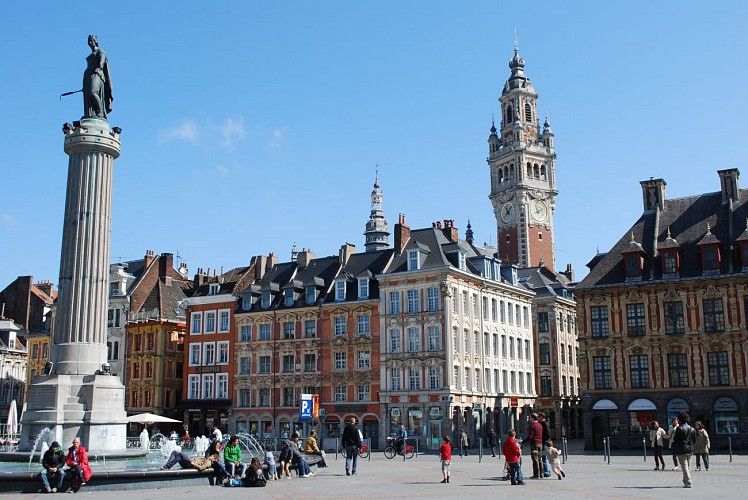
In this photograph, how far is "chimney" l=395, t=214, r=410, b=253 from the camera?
5734 cm

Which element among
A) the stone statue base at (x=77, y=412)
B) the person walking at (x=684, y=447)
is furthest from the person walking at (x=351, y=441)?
the person walking at (x=684, y=447)

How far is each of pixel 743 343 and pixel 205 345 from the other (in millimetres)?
38296

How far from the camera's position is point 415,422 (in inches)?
2085

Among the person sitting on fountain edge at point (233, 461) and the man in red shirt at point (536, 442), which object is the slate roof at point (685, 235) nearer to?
the man in red shirt at point (536, 442)

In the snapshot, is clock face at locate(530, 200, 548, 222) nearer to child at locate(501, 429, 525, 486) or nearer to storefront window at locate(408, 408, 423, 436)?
storefront window at locate(408, 408, 423, 436)

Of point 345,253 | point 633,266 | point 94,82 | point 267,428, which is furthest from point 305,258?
point 94,82

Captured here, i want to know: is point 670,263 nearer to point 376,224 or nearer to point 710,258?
point 710,258

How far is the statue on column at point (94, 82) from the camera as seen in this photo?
2812cm

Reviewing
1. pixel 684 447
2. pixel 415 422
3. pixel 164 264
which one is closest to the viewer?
pixel 684 447

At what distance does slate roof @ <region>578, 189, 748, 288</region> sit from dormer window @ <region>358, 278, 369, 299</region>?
1538 centimetres

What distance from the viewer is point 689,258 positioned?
153 ft

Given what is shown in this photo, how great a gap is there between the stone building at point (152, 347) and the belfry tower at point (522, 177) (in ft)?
148

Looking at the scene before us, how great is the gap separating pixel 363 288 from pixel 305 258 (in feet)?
31.0

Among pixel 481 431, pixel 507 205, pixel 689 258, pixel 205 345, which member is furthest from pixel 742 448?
pixel 507 205
